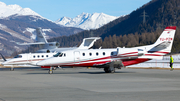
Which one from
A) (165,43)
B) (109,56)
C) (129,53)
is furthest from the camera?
(109,56)

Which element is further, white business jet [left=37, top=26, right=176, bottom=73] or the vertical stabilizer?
white business jet [left=37, top=26, right=176, bottom=73]

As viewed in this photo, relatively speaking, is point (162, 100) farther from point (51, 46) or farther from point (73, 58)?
point (51, 46)

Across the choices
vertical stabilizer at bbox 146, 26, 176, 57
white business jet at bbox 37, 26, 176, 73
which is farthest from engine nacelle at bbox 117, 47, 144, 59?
vertical stabilizer at bbox 146, 26, 176, 57

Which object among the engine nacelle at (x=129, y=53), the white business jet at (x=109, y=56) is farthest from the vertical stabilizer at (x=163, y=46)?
the engine nacelle at (x=129, y=53)

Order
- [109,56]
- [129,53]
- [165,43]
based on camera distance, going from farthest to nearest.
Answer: [109,56], [129,53], [165,43]

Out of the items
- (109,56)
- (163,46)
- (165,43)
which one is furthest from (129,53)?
(165,43)

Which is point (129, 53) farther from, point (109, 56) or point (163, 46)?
point (163, 46)

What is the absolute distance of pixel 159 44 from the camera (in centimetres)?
3072

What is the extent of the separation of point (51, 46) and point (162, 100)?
6296 cm

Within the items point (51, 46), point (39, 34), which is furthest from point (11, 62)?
point (39, 34)

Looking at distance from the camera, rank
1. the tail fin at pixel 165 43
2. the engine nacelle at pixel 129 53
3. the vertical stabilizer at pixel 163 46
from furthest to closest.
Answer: the engine nacelle at pixel 129 53
the vertical stabilizer at pixel 163 46
the tail fin at pixel 165 43

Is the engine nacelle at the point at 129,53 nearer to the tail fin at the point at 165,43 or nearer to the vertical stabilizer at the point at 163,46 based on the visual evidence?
the vertical stabilizer at the point at 163,46

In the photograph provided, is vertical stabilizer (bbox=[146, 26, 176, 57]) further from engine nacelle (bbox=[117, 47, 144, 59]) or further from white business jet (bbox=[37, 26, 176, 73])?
engine nacelle (bbox=[117, 47, 144, 59])

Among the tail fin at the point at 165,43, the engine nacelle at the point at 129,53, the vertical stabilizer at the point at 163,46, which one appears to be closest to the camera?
the tail fin at the point at 165,43
